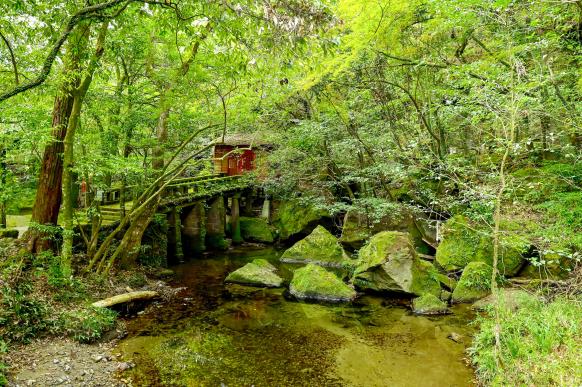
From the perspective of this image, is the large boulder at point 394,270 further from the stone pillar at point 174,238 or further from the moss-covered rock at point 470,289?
the stone pillar at point 174,238

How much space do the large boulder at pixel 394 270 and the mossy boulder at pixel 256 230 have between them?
9.39 m

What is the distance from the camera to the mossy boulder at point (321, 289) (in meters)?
11.4

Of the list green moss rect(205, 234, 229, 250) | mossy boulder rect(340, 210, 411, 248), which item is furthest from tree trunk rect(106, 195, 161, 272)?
mossy boulder rect(340, 210, 411, 248)

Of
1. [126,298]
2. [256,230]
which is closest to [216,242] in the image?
[256,230]

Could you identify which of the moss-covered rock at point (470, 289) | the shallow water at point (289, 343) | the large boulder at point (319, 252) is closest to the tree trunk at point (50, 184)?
the shallow water at point (289, 343)

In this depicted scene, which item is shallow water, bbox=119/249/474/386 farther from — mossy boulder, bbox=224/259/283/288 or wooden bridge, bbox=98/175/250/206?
wooden bridge, bbox=98/175/250/206

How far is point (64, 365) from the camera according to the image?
21.0 ft

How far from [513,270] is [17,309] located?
12.1 metres

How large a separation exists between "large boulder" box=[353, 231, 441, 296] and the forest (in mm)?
66

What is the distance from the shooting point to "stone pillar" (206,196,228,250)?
19188 millimetres

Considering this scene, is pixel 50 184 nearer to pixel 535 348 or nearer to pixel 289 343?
pixel 289 343

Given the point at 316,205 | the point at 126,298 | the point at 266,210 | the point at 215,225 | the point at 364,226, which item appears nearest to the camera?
the point at 126,298

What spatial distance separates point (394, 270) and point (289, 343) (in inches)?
186

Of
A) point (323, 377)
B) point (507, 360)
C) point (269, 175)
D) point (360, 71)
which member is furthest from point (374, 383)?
point (269, 175)
